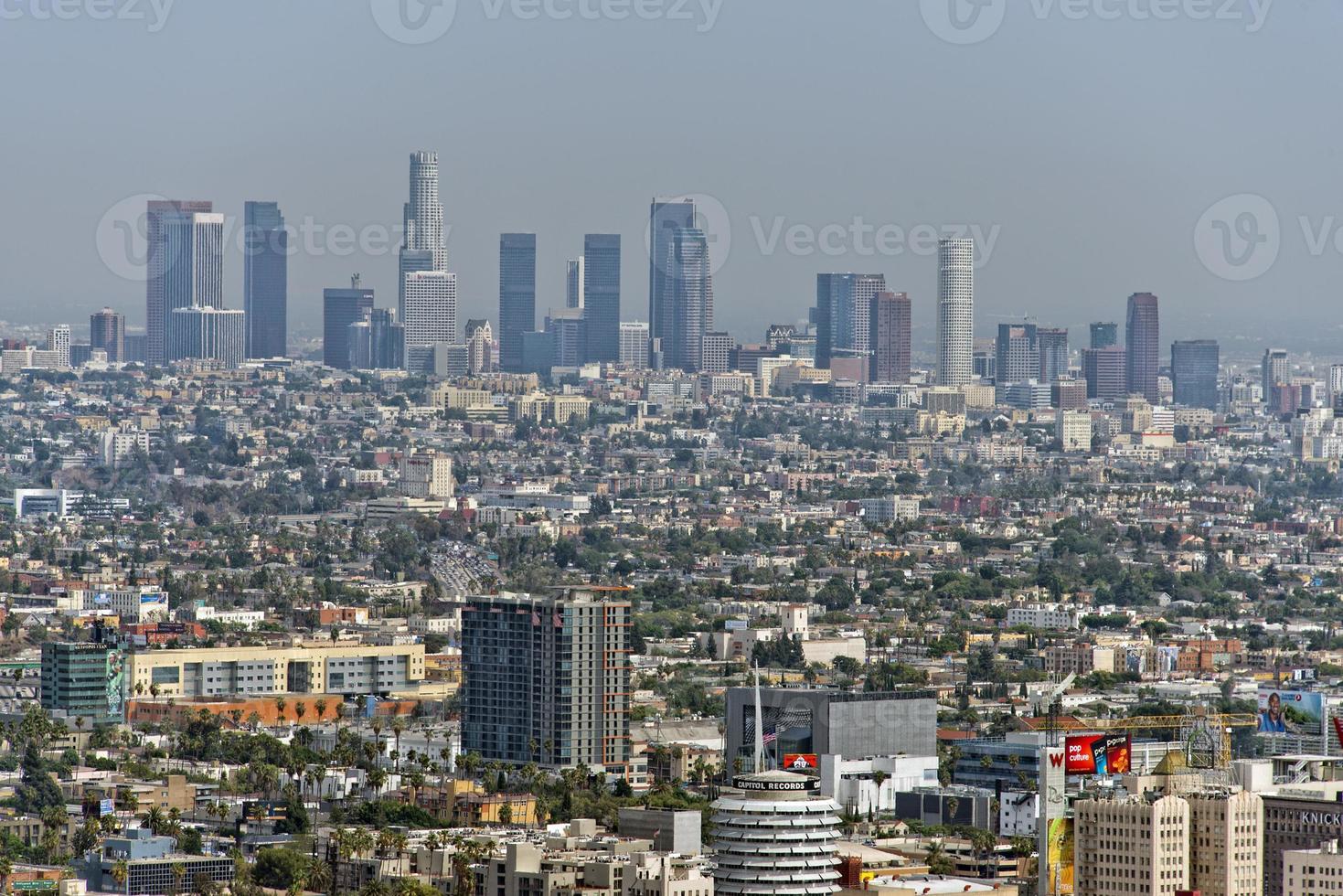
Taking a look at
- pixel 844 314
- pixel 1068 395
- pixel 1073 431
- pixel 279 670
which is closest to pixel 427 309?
pixel 844 314

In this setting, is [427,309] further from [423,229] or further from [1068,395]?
[1068,395]

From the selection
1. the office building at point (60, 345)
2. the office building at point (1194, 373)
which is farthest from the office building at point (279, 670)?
the office building at point (1194, 373)

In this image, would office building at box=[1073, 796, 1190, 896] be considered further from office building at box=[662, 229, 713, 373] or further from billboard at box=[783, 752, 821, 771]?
office building at box=[662, 229, 713, 373]

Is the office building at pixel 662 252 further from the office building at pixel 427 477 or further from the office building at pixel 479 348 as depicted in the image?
the office building at pixel 427 477

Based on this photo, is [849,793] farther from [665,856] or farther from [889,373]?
[889,373]

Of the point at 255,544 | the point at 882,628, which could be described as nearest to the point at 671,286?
the point at 255,544

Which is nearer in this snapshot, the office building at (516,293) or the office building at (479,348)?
the office building at (479,348)

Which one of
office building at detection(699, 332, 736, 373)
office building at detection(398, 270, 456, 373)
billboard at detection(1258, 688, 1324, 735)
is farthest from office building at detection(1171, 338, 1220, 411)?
billboard at detection(1258, 688, 1324, 735)
